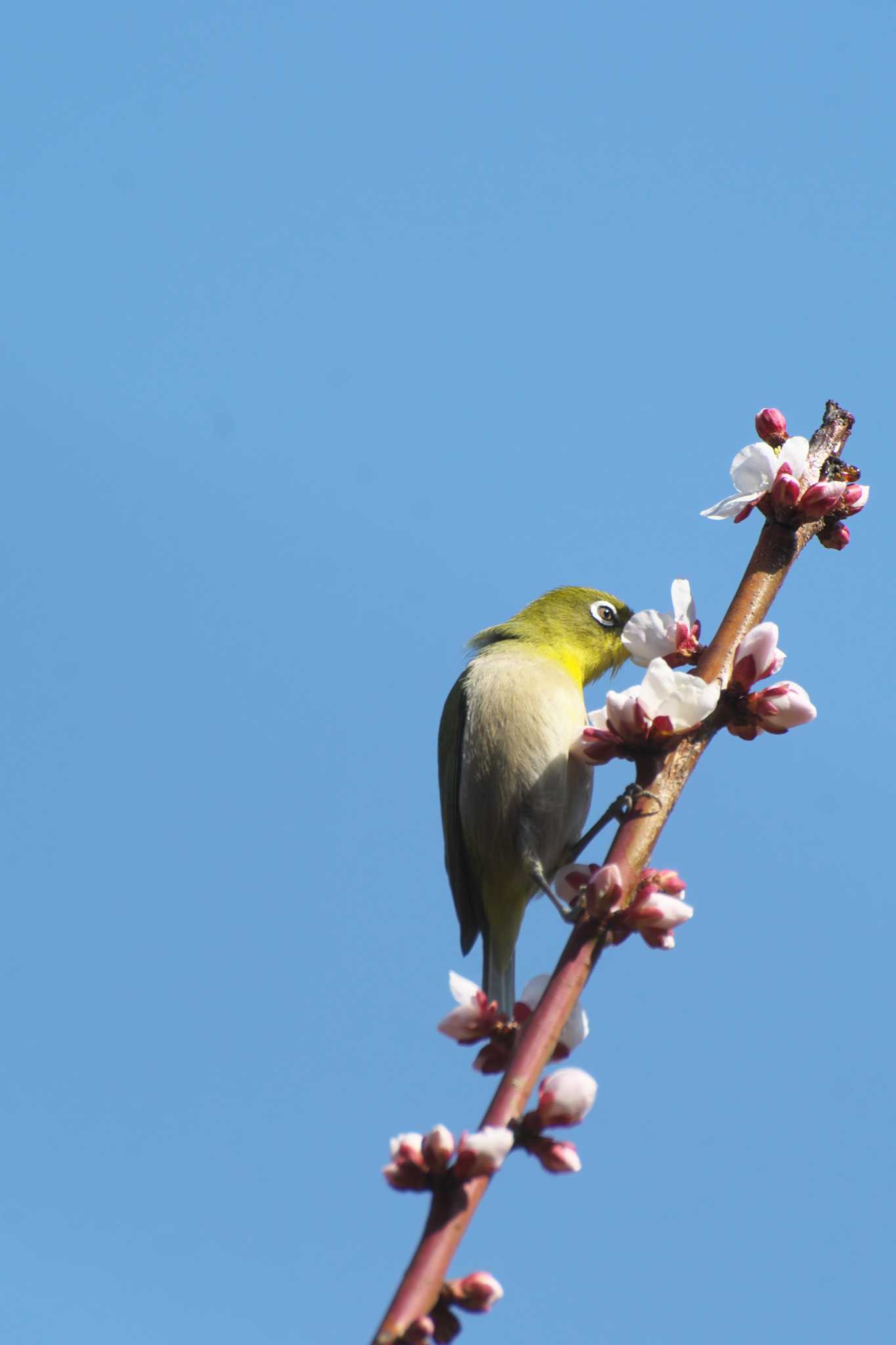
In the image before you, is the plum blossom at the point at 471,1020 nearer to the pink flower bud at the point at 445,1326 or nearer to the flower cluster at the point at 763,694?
the pink flower bud at the point at 445,1326

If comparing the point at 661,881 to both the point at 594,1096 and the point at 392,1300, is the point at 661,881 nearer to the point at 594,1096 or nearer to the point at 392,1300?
the point at 594,1096

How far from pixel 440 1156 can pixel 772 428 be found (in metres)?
2.40

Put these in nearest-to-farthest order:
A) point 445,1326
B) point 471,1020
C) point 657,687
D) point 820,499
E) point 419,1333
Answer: point 419,1333 < point 445,1326 < point 471,1020 < point 657,687 < point 820,499

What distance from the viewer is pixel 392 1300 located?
75.5 inches

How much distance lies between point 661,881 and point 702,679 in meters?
0.60

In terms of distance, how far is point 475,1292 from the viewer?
202cm

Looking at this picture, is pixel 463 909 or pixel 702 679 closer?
pixel 702 679

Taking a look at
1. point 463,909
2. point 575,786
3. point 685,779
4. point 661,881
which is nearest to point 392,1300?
point 661,881

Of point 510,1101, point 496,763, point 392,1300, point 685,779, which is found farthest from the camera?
point 496,763

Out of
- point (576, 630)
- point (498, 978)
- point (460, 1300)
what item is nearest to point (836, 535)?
point (460, 1300)

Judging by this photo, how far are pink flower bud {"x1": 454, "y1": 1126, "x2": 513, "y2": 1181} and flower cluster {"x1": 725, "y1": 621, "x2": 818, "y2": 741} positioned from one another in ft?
4.30

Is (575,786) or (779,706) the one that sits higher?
(575,786)

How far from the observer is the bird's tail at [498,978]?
5.86 m

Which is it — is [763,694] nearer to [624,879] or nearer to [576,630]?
[624,879]
